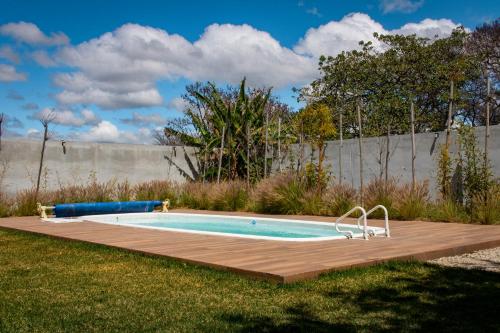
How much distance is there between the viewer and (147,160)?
49.1 ft

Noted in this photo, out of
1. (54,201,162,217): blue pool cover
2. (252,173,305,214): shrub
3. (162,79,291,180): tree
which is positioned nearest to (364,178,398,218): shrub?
(252,173,305,214): shrub

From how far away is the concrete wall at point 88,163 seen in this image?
1244cm

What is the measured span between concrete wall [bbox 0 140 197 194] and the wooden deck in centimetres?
531

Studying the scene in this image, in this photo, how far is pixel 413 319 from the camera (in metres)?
3.10

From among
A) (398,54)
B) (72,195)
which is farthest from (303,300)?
(398,54)

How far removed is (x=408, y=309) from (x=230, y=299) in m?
1.18

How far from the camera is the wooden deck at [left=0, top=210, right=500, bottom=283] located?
4457 mm

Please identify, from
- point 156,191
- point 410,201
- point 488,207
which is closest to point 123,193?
point 156,191

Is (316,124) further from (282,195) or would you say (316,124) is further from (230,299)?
(230,299)

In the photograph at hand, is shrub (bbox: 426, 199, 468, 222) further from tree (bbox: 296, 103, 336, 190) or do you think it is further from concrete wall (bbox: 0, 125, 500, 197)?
tree (bbox: 296, 103, 336, 190)

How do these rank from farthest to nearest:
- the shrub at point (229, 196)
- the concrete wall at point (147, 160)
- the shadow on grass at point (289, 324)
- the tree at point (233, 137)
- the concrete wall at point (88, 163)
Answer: the tree at point (233, 137) → the concrete wall at point (88, 163) → the shrub at point (229, 196) → the concrete wall at point (147, 160) → the shadow on grass at point (289, 324)

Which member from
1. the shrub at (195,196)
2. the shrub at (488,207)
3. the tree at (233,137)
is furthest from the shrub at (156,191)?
the shrub at (488,207)

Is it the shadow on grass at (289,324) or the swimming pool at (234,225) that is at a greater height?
the swimming pool at (234,225)

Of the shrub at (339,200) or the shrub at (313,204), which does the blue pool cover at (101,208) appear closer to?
the shrub at (313,204)
